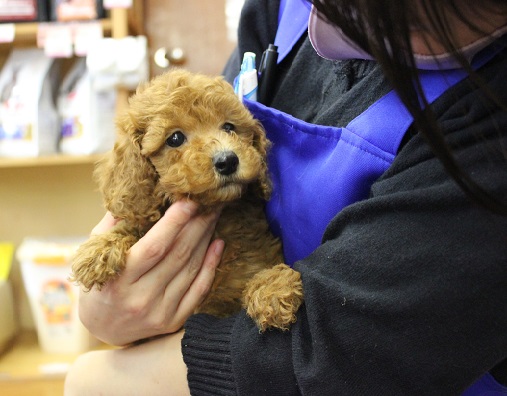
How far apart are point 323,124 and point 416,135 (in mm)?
232

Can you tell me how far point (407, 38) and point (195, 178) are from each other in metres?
0.47

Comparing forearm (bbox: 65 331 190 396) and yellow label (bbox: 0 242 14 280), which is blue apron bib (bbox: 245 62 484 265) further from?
yellow label (bbox: 0 242 14 280)

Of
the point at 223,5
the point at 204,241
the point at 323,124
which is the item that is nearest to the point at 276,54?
the point at 323,124

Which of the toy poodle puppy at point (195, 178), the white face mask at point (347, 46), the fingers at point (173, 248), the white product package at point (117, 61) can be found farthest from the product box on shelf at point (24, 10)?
the white face mask at point (347, 46)

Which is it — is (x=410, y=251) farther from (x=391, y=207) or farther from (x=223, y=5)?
(x=223, y=5)

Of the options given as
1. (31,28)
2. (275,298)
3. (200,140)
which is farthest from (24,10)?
(275,298)

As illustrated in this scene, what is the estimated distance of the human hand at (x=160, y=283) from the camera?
3.15ft

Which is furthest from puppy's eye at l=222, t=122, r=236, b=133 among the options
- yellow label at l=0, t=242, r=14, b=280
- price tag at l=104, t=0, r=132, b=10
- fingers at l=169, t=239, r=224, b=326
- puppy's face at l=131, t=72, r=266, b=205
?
yellow label at l=0, t=242, r=14, b=280

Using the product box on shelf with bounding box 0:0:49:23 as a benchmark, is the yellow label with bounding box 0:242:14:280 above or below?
below

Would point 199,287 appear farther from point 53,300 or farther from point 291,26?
point 53,300

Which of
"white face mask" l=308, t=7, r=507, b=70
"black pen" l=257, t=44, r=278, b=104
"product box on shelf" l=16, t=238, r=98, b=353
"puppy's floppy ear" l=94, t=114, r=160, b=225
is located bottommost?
"product box on shelf" l=16, t=238, r=98, b=353

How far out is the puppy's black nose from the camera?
96 centimetres

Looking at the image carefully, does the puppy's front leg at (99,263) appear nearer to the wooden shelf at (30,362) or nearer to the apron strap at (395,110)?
the apron strap at (395,110)

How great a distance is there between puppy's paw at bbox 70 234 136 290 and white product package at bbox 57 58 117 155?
1.20 meters
